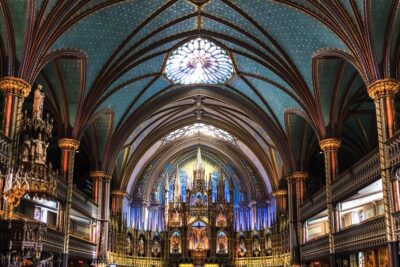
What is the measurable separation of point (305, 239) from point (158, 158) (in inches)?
631

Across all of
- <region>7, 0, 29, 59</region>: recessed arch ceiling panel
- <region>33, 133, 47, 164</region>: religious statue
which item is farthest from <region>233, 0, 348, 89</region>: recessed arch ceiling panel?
<region>33, 133, 47, 164</region>: religious statue

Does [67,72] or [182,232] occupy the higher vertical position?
[67,72]

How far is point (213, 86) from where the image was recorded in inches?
1265

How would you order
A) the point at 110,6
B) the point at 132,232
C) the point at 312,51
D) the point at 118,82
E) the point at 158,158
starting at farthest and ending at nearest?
the point at 158,158
the point at 132,232
the point at 118,82
the point at 312,51
the point at 110,6

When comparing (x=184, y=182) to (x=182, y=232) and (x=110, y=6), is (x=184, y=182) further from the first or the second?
(x=110, y=6)

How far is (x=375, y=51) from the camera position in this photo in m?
18.4

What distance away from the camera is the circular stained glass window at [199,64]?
2848cm

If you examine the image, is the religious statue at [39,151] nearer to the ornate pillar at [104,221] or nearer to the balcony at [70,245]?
the balcony at [70,245]

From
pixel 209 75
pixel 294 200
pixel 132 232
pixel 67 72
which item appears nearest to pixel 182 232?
pixel 132 232

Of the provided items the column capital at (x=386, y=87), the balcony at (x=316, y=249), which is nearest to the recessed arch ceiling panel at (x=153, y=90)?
the balcony at (x=316, y=249)

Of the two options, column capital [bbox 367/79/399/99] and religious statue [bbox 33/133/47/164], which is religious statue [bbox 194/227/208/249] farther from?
religious statue [bbox 33/133/47/164]

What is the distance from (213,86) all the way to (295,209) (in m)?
9.53

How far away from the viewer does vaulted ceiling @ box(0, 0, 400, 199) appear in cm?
1845

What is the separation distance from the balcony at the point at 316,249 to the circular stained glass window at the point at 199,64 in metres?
11.3
